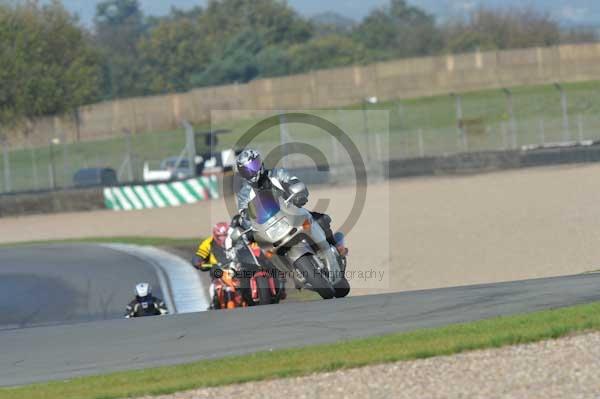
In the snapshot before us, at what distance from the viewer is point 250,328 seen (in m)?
9.45

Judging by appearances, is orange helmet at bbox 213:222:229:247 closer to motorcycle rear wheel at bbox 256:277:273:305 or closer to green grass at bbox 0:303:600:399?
motorcycle rear wheel at bbox 256:277:273:305

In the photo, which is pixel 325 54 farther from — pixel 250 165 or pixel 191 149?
pixel 250 165

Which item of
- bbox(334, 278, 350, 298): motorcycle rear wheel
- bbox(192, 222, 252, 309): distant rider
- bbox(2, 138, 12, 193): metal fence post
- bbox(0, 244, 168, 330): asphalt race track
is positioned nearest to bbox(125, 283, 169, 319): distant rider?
bbox(192, 222, 252, 309): distant rider

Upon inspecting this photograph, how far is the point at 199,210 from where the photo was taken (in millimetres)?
30922

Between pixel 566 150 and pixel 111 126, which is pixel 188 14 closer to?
pixel 111 126

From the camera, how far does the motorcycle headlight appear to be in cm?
1120

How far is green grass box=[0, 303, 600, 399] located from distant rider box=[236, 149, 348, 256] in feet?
9.77

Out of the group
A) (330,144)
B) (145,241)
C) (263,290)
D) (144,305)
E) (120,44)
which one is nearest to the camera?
(263,290)

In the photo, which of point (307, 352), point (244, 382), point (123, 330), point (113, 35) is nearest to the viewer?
point (244, 382)

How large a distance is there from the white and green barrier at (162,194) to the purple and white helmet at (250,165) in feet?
69.5

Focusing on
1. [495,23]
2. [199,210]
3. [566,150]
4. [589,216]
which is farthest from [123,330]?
[495,23]

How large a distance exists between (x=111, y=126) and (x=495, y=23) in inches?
1515

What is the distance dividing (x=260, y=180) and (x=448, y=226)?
10.3 metres

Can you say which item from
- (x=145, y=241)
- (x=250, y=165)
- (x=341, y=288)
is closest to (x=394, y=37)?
(x=145, y=241)
